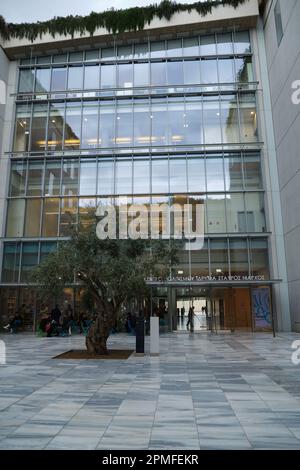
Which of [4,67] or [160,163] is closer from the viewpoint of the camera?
[160,163]

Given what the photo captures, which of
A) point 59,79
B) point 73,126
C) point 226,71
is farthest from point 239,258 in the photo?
point 59,79

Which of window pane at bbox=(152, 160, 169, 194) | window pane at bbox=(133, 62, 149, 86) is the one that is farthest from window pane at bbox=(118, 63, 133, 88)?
window pane at bbox=(152, 160, 169, 194)

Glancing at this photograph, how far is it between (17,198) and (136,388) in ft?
67.4

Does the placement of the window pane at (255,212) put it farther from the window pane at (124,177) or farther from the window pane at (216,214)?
the window pane at (124,177)

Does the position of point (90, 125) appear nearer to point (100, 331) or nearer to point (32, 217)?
point (32, 217)

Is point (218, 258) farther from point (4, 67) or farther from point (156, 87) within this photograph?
point (4, 67)

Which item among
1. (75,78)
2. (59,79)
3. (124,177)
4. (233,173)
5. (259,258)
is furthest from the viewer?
(59,79)

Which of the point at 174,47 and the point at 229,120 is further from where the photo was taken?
the point at 174,47

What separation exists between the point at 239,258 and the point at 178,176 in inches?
263

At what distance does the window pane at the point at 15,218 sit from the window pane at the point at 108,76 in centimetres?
1023

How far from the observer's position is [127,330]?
938 inches

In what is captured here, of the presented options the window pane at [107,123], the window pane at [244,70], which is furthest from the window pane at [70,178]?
the window pane at [244,70]

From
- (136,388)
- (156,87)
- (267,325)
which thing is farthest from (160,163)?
(136,388)

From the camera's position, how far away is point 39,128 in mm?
27266
